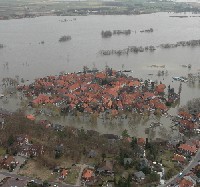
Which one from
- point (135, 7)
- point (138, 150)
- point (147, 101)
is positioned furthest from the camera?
point (135, 7)

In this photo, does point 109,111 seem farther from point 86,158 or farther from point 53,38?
point 53,38

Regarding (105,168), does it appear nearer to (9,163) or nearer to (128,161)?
(128,161)

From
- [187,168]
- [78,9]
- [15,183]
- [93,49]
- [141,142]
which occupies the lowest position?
[187,168]

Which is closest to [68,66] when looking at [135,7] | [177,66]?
[177,66]

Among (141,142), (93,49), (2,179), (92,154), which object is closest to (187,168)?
(141,142)

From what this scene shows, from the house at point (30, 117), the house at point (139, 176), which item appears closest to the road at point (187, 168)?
the house at point (139, 176)

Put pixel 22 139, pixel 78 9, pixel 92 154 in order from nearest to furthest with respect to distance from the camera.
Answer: pixel 92 154 → pixel 22 139 → pixel 78 9

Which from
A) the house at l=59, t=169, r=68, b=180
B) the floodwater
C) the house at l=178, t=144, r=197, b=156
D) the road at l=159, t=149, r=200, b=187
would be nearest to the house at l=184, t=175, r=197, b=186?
the road at l=159, t=149, r=200, b=187

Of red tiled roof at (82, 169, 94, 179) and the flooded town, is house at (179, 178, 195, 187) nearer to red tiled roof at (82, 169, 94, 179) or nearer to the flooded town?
the flooded town
